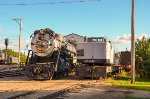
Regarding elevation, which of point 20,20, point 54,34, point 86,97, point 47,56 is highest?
point 20,20

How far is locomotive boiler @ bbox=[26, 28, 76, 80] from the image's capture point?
2561 centimetres

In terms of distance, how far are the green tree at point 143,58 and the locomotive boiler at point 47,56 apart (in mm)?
6723

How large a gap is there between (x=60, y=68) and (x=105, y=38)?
4344 millimetres

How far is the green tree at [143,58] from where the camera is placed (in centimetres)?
3036

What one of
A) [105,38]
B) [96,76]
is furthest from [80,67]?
[105,38]

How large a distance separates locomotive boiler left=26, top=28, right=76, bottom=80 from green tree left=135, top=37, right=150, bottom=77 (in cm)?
672

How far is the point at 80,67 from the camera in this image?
26.9m

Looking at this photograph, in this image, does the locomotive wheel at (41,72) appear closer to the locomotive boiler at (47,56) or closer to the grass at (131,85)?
the locomotive boiler at (47,56)

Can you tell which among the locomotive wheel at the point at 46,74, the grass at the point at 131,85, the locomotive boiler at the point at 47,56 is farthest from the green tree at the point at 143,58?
the locomotive wheel at the point at 46,74

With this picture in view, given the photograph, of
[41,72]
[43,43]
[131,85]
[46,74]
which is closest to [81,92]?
[131,85]

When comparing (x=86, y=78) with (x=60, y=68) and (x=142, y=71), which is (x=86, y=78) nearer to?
(x=60, y=68)

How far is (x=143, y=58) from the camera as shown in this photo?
30.8m

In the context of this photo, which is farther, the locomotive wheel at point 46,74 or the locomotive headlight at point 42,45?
the locomotive headlight at point 42,45

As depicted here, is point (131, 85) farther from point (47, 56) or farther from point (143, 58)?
point (143, 58)
